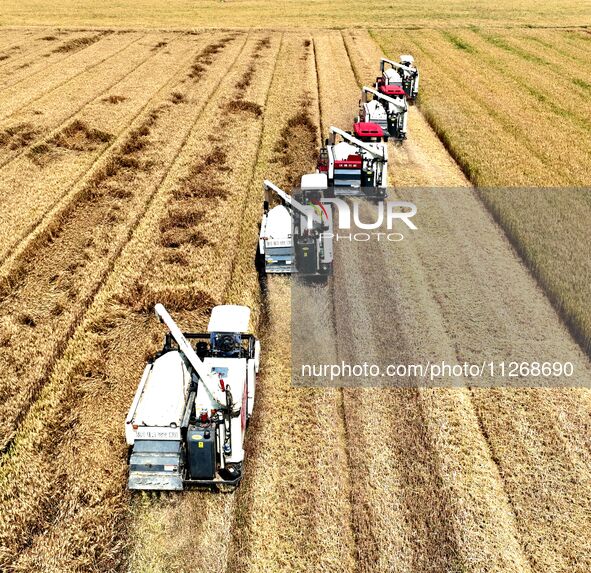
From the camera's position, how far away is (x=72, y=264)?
694 inches

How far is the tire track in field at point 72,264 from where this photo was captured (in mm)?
13211

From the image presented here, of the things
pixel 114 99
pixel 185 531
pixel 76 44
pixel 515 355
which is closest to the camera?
pixel 185 531

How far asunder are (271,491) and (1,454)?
5452 mm

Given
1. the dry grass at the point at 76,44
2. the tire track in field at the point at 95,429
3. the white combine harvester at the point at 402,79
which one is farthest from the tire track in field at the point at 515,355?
the dry grass at the point at 76,44

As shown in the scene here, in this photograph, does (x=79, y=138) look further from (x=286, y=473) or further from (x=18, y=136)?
(x=286, y=473)

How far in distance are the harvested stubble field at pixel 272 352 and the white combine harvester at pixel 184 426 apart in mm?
700

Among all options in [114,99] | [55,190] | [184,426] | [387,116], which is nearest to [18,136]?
[114,99]

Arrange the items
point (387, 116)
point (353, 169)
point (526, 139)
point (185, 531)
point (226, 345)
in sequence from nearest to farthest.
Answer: point (185, 531), point (226, 345), point (353, 169), point (387, 116), point (526, 139)

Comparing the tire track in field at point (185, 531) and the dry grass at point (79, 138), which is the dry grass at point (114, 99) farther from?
the tire track in field at point (185, 531)

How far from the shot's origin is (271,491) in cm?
1055

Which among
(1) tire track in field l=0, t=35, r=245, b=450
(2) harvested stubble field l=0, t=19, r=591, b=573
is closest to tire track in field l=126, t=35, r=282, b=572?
(2) harvested stubble field l=0, t=19, r=591, b=573

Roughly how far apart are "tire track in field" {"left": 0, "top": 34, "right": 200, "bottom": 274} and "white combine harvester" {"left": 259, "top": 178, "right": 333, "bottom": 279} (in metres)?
7.81

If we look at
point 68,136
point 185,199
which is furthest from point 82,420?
point 68,136

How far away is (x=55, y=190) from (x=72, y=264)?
19.8 ft
